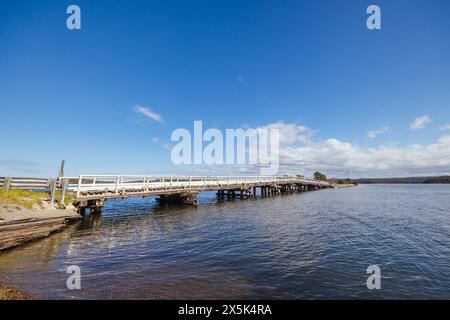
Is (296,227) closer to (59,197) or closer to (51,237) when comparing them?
(51,237)

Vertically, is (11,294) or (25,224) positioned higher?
(25,224)

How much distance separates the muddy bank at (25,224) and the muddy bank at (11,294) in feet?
15.9

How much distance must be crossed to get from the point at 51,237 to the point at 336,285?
13.8 metres

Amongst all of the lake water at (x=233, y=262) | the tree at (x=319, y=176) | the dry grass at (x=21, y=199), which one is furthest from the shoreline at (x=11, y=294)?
the tree at (x=319, y=176)

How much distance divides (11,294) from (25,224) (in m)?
6.61

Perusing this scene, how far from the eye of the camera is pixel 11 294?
5.79 metres

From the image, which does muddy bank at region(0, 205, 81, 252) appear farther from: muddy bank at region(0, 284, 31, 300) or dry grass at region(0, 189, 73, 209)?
muddy bank at region(0, 284, 31, 300)

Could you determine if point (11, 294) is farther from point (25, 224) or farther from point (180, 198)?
point (180, 198)

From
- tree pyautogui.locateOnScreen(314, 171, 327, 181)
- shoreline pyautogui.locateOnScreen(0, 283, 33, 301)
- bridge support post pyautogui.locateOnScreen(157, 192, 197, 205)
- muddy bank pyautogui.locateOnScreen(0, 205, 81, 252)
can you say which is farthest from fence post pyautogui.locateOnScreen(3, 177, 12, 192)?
tree pyautogui.locateOnScreen(314, 171, 327, 181)

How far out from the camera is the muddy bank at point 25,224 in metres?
9.86

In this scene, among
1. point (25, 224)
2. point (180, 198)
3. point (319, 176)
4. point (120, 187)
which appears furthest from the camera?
point (319, 176)

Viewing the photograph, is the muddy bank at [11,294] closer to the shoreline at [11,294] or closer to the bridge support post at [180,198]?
the shoreline at [11,294]

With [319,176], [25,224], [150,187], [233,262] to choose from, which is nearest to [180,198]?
[150,187]
